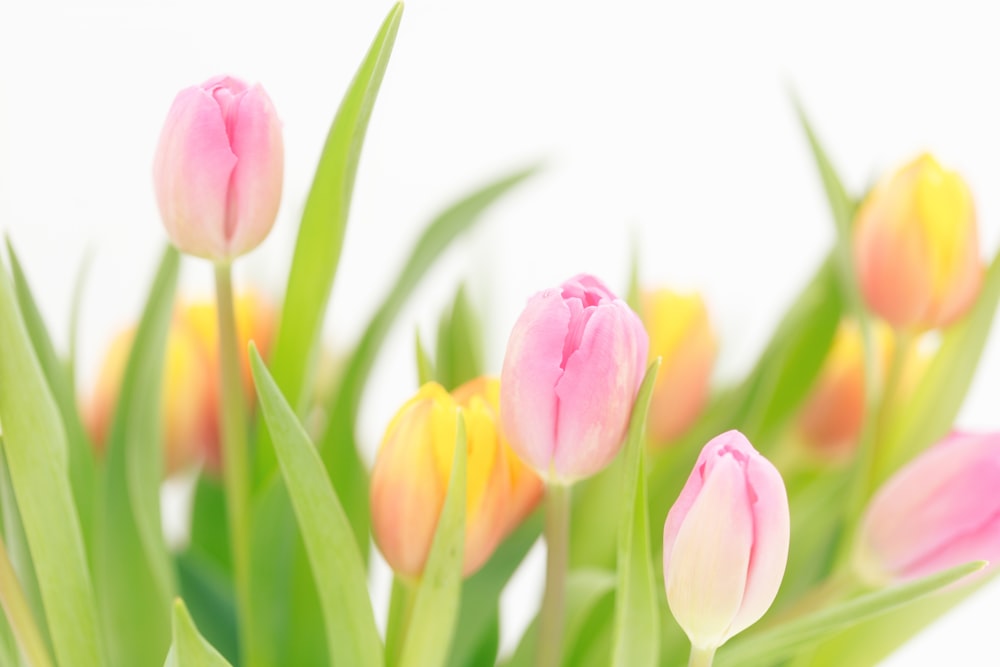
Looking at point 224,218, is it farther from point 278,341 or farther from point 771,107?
point 771,107

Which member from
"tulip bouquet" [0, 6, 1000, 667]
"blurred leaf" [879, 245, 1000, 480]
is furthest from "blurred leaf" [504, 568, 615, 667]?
"blurred leaf" [879, 245, 1000, 480]

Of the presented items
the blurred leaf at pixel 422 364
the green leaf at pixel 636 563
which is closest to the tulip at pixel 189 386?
the blurred leaf at pixel 422 364

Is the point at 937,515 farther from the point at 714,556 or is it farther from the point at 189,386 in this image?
the point at 189,386

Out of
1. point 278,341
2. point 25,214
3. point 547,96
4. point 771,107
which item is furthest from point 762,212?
point 278,341

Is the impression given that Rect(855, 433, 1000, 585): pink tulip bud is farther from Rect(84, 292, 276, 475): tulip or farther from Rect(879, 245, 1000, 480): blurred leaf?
Rect(84, 292, 276, 475): tulip

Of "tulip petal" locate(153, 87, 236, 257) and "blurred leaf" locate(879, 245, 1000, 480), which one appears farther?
"blurred leaf" locate(879, 245, 1000, 480)
